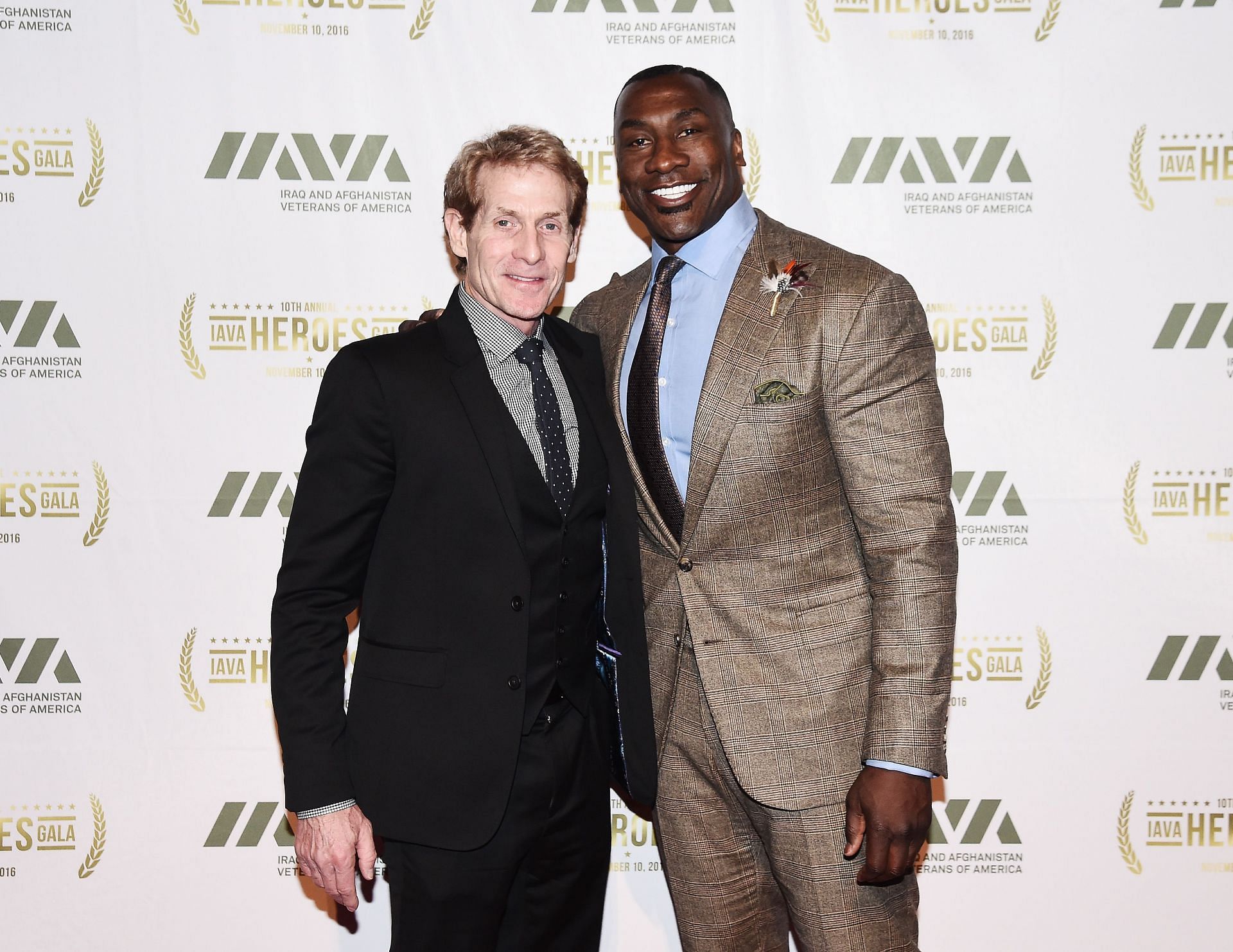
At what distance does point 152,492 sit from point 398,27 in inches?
59.4

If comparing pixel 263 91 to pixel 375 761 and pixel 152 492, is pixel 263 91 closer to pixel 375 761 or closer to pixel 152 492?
pixel 152 492

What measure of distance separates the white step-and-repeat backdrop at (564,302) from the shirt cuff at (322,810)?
1107 mm

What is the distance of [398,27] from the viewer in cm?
268

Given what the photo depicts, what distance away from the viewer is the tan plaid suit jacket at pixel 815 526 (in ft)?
6.00

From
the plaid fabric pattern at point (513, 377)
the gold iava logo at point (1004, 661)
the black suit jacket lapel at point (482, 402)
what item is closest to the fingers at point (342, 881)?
the black suit jacket lapel at point (482, 402)

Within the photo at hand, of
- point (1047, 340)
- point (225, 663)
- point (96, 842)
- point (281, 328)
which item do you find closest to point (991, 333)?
point (1047, 340)

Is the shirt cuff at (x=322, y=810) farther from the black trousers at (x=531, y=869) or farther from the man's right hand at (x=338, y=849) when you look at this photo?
the black trousers at (x=531, y=869)

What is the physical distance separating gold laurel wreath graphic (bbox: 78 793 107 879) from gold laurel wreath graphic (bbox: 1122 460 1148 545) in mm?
3122

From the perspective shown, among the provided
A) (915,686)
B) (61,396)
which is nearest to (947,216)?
(915,686)

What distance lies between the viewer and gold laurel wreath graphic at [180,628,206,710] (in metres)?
2.75

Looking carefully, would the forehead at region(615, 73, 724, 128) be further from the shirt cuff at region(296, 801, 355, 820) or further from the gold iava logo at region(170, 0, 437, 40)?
the shirt cuff at region(296, 801, 355, 820)

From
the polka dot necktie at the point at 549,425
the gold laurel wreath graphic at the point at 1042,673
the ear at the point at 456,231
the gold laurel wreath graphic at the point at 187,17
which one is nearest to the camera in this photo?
the polka dot necktie at the point at 549,425

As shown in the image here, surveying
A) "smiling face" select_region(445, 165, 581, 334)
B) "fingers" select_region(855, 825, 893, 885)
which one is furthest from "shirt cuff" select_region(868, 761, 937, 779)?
"smiling face" select_region(445, 165, 581, 334)

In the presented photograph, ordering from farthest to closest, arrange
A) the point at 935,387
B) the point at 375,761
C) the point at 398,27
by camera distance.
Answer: the point at 398,27
the point at 935,387
the point at 375,761
